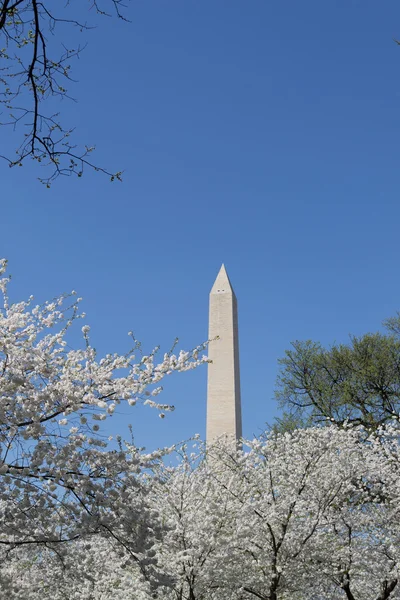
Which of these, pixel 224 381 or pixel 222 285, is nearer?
pixel 224 381

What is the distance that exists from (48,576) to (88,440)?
A: 819cm

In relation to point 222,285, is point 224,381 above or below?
below

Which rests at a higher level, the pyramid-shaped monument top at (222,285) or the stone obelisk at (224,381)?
the pyramid-shaped monument top at (222,285)

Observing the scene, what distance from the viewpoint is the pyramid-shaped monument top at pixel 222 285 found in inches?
838

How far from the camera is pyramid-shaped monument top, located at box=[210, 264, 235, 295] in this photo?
2130 centimetres

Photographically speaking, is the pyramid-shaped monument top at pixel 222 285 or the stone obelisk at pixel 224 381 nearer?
the stone obelisk at pixel 224 381

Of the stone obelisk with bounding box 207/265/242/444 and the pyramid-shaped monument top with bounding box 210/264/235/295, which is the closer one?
the stone obelisk with bounding box 207/265/242/444

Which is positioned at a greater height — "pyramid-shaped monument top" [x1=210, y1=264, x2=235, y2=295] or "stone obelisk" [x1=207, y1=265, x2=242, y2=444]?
"pyramid-shaped monument top" [x1=210, y1=264, x2=235, y2=295]

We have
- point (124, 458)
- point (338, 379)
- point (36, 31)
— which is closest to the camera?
point (36, 31)

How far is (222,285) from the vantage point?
21578mm

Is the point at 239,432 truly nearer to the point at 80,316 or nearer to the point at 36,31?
the point at 80,316

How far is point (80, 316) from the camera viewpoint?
23.6 ft

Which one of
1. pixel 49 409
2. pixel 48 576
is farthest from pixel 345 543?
pixel 49 409

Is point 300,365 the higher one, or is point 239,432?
point 300,365
